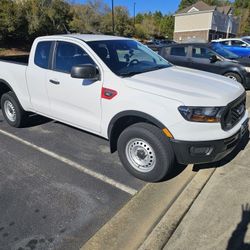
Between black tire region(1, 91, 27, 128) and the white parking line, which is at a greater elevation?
black tire region(1, 91, 27, 128)

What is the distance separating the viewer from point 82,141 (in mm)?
5098

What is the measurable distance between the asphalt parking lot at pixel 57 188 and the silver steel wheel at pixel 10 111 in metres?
0.41

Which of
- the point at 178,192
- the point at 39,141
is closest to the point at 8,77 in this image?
the point at 39,141

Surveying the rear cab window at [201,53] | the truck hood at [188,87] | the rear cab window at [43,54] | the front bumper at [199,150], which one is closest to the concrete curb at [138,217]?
the front bumper at [199,150]

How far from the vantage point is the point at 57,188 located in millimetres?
3650

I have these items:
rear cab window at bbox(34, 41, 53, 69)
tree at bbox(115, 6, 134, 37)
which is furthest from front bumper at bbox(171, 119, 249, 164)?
tree at bbox(115, 6, 134, 37)

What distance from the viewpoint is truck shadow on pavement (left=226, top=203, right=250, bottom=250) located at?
2.61m

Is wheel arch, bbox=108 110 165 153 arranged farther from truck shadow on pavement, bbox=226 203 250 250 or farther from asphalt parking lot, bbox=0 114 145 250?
truck shadow on pavement, bbox=226 203 250 250

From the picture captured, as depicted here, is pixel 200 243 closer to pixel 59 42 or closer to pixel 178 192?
pixel 178 192

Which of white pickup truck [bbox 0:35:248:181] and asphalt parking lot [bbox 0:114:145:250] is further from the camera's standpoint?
white pickup truck [bbox 0:35:248:181]

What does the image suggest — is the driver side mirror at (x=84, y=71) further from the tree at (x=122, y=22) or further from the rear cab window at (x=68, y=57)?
the tree at (x=122, y=22)

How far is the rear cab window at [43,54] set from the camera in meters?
4.61

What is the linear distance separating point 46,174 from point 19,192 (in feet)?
1.70

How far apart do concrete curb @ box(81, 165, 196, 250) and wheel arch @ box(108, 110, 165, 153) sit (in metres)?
0.83
